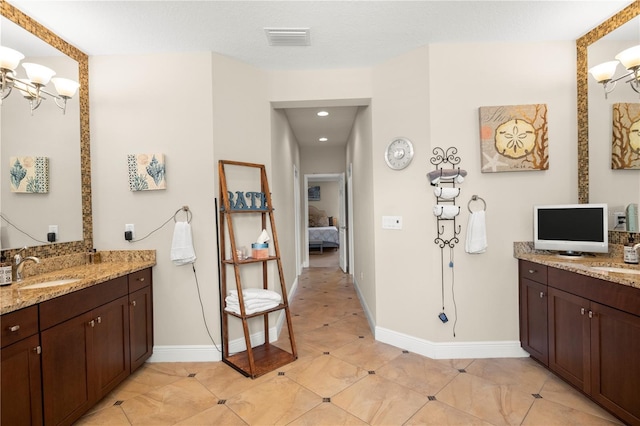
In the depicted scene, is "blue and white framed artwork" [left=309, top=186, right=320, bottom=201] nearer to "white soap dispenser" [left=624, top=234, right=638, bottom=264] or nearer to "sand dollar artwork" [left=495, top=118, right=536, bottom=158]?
"sand dollar artwork" [left=495, top=118, right=536, bottom=158]

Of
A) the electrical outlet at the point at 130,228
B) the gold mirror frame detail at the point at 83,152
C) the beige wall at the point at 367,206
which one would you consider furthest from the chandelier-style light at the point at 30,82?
the beige wall at the point at 367,206

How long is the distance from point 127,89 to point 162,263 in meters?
1.56

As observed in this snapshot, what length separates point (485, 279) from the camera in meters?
2.62

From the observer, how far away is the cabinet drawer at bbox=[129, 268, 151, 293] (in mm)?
2346

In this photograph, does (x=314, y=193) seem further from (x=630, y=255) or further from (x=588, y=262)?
(x=630, y=255)

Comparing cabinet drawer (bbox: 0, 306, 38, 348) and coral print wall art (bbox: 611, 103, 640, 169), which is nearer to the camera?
cabinet drawer (bbox: 0, 306, 38, 348)

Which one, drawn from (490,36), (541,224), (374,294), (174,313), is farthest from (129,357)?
(490,36)

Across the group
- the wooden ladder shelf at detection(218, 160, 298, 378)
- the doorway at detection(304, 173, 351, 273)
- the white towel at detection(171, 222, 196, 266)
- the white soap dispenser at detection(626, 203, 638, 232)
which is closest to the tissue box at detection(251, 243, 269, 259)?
the wooden ladder shelf at detection(218, 160, 298, 378)

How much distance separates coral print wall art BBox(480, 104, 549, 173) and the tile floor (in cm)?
168

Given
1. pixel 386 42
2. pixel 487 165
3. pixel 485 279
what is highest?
pixel 386 42

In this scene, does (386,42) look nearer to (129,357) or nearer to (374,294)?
(374,294)

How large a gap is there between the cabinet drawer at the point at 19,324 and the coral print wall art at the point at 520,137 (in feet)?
10.8

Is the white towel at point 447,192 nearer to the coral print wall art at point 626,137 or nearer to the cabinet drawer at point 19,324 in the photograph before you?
the coral print wall art at point 626,137

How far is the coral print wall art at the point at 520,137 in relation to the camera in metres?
2.54
